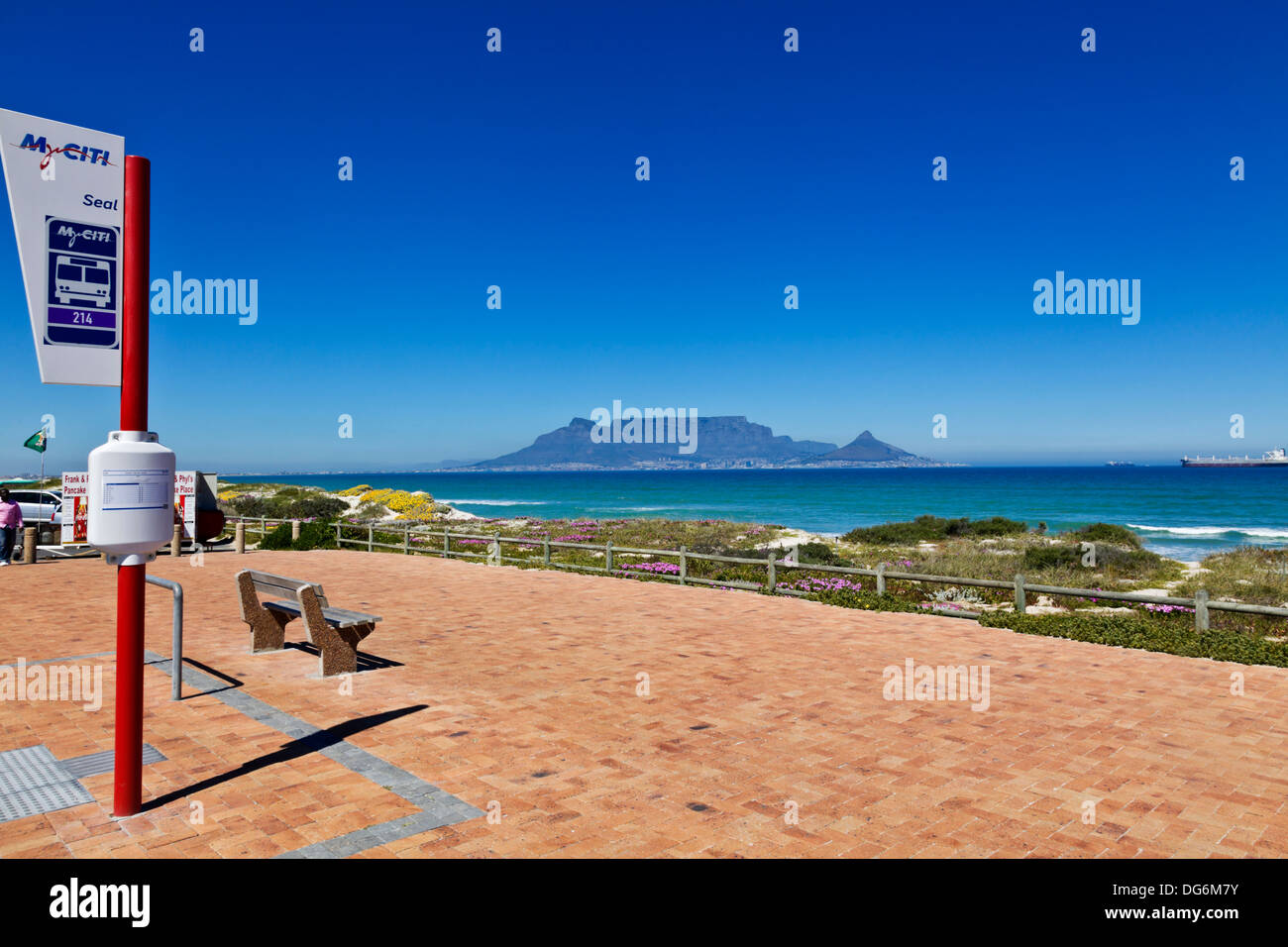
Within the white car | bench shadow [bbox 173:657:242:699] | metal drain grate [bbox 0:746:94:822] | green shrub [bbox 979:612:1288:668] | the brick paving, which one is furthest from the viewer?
the white car

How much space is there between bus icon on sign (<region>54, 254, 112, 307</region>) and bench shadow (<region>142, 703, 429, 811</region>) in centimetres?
281

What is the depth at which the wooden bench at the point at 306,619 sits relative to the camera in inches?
289

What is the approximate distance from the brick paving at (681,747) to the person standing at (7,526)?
7.80 meters

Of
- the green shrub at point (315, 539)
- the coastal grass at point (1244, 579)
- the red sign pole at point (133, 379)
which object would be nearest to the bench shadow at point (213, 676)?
the red sign pole at point (133, 379)

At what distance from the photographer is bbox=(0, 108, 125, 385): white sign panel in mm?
3740

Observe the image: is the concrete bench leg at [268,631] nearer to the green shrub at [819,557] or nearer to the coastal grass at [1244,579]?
the coastal grass at [1244,579]

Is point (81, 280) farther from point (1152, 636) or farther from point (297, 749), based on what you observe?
point (1152, 636)

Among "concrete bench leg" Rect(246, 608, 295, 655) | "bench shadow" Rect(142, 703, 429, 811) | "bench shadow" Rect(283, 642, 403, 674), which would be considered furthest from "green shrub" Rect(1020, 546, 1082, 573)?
"bench shadow" Rect(142, 703, 429, 811)

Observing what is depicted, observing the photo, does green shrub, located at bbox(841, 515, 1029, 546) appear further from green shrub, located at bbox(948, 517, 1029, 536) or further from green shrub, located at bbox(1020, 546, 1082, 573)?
green shrub, located at bbox(1020, 546, 1082, 573)
